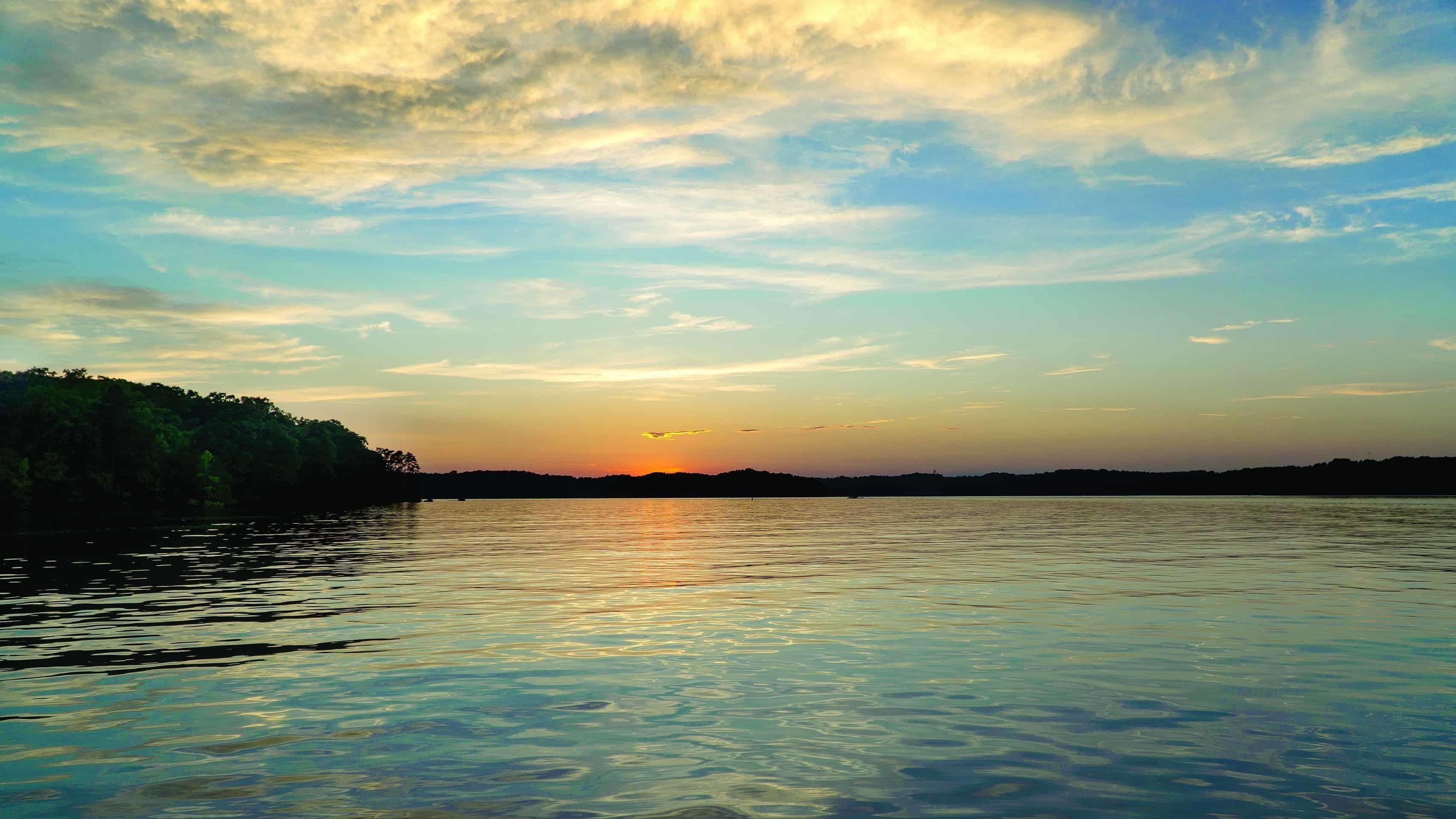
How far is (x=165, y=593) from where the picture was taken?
111 feet

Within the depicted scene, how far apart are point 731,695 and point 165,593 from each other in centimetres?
2652

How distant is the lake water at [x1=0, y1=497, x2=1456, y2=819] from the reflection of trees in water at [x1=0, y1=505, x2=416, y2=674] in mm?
253

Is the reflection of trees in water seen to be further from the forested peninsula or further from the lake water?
the forested peninsula

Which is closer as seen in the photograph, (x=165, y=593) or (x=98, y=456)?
(x=165, y=593)

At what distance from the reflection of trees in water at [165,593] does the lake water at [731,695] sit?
253 millimetres

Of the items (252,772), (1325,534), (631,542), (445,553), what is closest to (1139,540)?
(1325,534)

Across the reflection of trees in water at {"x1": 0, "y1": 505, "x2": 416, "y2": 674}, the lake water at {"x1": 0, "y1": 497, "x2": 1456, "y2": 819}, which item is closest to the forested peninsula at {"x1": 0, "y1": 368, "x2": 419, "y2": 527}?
the reflection of trees in water at {"x1": 0, "y1": 505, "x2": 416, "y2": 674}

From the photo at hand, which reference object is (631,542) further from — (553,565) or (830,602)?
(830,602)

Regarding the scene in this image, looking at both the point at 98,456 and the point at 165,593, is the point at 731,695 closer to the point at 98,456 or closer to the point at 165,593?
the point at 165,593

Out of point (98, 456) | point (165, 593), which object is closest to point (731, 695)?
point (165, 593)

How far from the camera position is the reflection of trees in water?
21125 mm

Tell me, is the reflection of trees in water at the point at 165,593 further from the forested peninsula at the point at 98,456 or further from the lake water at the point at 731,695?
the forested peninsula at the point at 98,456

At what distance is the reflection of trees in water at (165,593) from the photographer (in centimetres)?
2112

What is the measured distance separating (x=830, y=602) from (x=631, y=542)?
142ft
